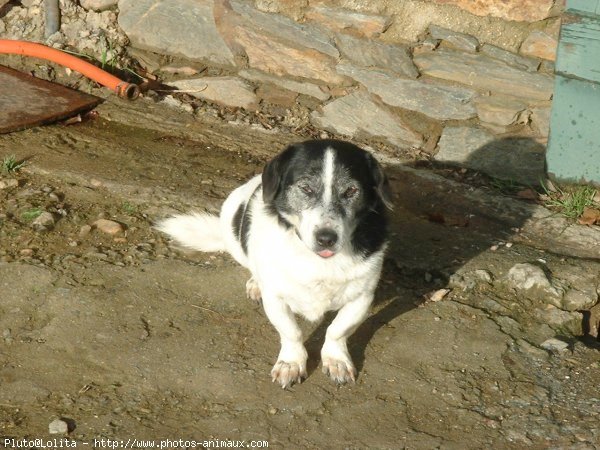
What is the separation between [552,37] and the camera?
4.95 meters

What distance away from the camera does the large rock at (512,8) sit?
4918mm

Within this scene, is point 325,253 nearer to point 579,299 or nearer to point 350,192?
point 350,192

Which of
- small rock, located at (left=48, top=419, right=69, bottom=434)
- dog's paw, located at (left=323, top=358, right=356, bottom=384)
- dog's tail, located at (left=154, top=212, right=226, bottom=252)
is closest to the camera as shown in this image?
small rock, located at (left=48, top=419, right=69, bottom=434)

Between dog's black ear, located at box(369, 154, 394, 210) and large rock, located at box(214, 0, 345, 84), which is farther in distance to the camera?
large rock, located at box(214, 0, 345, 84)

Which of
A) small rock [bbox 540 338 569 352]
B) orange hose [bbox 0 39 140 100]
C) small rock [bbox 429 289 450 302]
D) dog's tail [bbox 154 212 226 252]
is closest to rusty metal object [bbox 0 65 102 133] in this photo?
orange hose [bbox 0 39 140 100]

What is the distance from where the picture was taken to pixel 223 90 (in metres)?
5.89

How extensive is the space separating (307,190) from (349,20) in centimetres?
201

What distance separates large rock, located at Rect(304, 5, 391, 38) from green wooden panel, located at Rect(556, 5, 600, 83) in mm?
1045

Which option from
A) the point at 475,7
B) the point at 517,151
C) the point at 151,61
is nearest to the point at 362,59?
the point at 475,7

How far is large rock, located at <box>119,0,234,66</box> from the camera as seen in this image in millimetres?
5871

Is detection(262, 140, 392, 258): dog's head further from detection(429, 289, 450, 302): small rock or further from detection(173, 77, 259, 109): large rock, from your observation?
detection(173, 77, 259, 109): large rock

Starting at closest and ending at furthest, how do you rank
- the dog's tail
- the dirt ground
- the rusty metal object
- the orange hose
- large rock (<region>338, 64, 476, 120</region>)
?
the dirt ground, the dog's tail, large rock (<region>338, 64, 476, 120</region>), the rusty metal object, the orange hose

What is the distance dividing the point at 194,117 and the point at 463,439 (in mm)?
3127

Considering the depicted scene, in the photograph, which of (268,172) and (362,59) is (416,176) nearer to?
(362,59)
